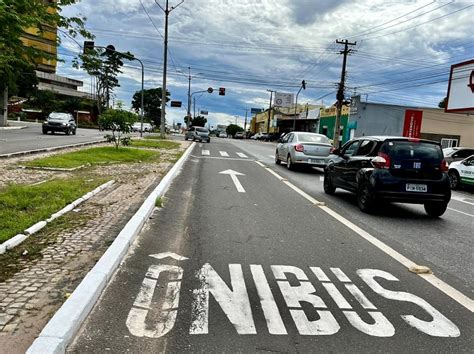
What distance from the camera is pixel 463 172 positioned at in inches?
628

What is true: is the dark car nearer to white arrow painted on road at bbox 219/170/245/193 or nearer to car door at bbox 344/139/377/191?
car door at bbox 344/139/377/191

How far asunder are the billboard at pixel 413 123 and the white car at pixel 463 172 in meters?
29.4

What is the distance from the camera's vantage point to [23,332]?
3.31 meters

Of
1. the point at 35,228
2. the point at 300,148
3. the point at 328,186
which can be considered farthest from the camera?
the point at 300,148

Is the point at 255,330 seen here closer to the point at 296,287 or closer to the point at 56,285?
the point at 296,287

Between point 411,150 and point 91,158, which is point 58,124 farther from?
point 411,150

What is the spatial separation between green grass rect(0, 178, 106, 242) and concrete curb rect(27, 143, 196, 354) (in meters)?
1.38

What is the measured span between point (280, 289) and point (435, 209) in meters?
5.96

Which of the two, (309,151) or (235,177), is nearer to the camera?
(235,177)

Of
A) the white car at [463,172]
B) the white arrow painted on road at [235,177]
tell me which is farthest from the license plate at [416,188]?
the white car at [463,172]

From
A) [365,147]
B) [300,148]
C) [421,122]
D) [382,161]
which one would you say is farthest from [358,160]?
[421,122]

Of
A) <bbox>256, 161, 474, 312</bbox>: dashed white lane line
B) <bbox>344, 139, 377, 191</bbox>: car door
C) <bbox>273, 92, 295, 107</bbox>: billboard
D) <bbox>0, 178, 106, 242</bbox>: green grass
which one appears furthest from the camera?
<bbox>273, 92, 295, 107</bbox>: billboard

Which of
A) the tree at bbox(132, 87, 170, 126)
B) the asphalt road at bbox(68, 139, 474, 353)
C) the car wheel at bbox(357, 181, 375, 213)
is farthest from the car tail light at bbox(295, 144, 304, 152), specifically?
the tree at bbox(132, 87, 170, 126)

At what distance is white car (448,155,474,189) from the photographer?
51.2ft
